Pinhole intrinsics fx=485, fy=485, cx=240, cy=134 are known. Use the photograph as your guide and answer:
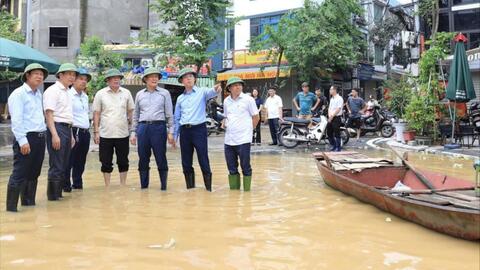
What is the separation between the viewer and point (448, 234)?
13.0 ft

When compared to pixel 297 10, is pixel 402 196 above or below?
below

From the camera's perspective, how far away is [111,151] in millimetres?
6363

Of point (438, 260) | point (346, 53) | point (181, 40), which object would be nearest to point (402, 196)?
point (438, 260)

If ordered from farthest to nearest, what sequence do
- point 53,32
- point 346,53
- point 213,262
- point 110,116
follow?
point 53,32 < point 346,53 < point 110,116 < point 213,262

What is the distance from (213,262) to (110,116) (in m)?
3.43

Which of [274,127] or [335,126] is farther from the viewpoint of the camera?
A: [274,127]

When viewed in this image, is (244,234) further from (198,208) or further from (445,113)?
(445,113)

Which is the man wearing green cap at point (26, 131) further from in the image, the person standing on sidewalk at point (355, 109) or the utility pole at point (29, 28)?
the utility pole at point (29, 28)

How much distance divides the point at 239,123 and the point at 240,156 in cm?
42

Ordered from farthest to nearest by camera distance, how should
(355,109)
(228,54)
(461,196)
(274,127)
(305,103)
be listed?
(228,54), (355,109), (274,127), (305,103), (461,196)

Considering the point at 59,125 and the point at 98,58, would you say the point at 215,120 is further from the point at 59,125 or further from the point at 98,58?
the point at 59,125

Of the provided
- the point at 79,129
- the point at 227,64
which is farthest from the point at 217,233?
the point at 227,64

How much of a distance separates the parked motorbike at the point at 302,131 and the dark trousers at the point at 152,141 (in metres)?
6.21

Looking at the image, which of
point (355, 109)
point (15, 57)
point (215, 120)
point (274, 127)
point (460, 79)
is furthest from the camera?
point (215, 120)
